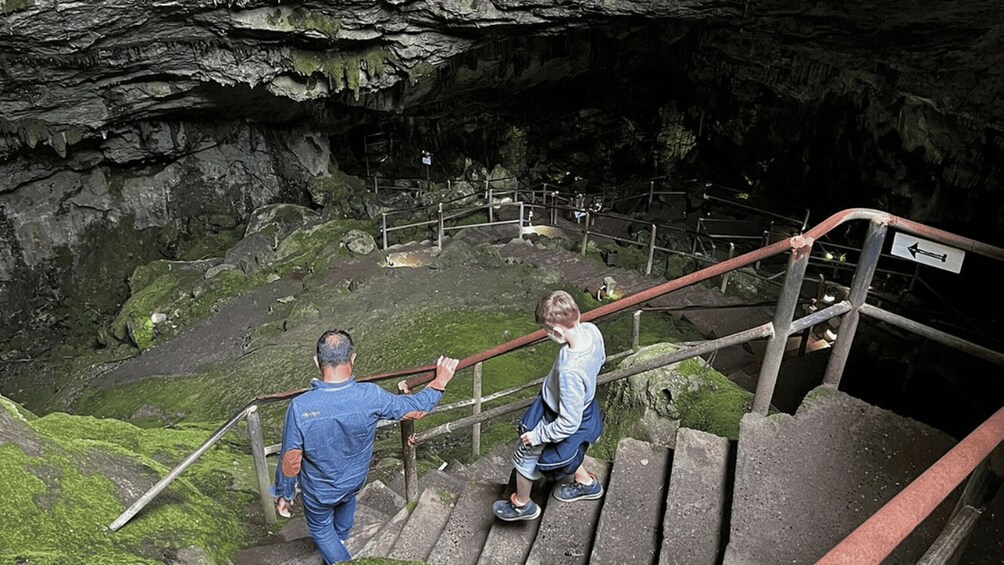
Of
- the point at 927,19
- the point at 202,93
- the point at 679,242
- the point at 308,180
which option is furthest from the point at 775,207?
the point at 202,93

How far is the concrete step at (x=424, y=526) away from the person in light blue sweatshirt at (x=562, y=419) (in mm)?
432

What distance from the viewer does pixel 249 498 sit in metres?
4.20

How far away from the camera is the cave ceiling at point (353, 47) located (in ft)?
28.5

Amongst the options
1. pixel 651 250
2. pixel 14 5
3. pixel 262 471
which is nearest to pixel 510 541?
pixel 262 471

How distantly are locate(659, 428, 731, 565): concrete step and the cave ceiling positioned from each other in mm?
8611

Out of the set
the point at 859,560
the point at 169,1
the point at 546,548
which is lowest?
the point at 546,548

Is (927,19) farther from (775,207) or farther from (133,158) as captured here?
(133,158)

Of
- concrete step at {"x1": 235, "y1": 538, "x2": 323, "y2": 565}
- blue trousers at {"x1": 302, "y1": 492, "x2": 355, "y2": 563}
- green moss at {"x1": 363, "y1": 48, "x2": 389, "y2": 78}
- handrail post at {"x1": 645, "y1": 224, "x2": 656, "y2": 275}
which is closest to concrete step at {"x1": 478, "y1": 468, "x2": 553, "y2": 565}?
blue trousers at {"x1": 302, "y1": 492, "x2": 355, "y2": 563}

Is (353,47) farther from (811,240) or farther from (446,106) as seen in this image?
(811,240)

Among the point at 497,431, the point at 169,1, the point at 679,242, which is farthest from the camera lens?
the point at 679,242

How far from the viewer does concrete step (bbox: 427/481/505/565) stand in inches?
117

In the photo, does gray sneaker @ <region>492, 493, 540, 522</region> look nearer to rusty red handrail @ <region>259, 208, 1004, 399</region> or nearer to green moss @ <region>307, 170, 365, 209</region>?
rusty red handrail @ <region>259, 208, 1004, 399</region>

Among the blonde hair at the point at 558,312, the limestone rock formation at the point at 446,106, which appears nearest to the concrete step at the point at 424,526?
the blonde hair at the point at 558,312

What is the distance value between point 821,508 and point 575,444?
1.06 metres
